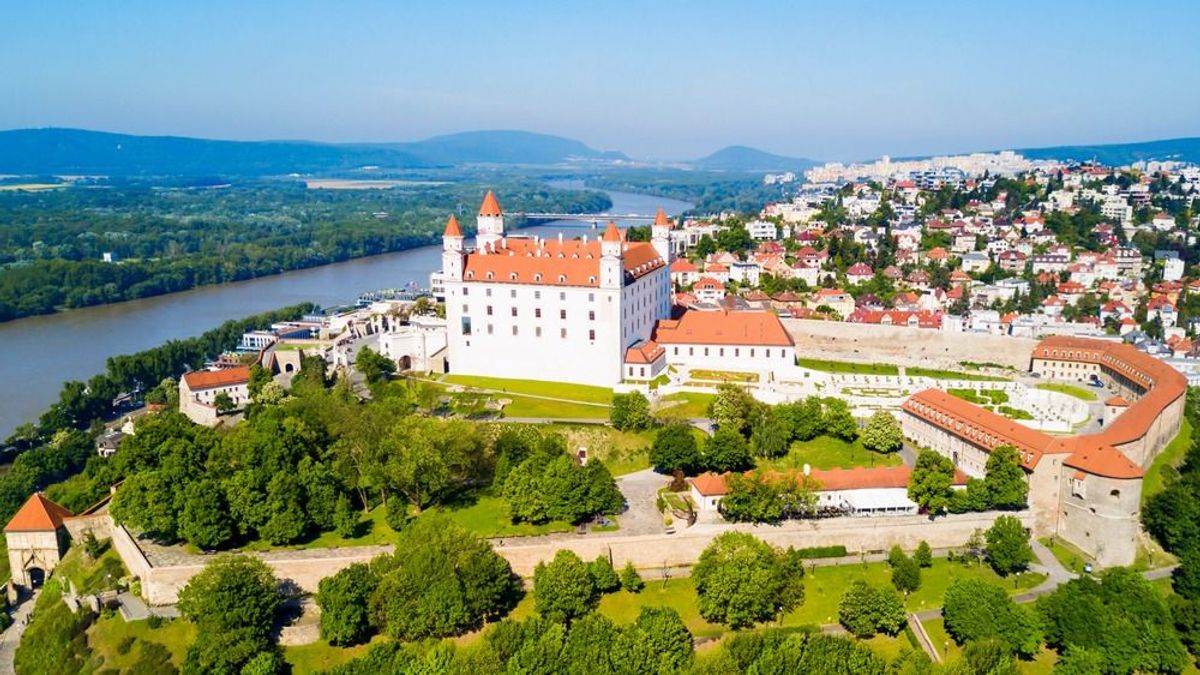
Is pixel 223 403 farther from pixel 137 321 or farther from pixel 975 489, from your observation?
pixel 137 321

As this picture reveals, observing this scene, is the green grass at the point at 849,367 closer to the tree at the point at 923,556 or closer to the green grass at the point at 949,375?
the green grass at the point at 949,375

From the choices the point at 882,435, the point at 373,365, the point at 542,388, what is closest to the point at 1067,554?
the point at 882,435

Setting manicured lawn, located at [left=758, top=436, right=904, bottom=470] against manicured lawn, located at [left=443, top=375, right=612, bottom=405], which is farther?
manicured lawn, located at [left=443, top=375, right=612, bottom=405]

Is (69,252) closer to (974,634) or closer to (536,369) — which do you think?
(536,369)

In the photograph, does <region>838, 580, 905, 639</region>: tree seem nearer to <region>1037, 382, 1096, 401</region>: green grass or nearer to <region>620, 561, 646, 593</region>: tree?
<region>620, 561, 646, 593</region>: tree

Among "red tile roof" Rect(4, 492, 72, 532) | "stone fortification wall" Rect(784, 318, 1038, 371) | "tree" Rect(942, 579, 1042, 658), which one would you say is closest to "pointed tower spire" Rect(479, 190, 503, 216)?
"stone fortification wall" Rect(784, 318, 1038, 371)

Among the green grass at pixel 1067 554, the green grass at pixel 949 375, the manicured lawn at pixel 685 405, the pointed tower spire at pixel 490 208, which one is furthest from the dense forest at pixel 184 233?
the green grass at pixel 1067 554
